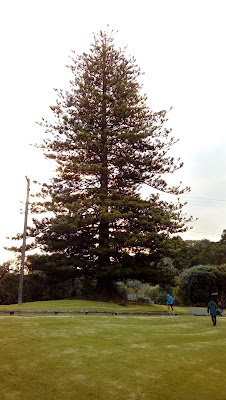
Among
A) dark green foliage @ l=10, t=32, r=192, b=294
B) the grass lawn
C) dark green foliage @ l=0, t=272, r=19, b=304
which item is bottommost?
the grass lawn

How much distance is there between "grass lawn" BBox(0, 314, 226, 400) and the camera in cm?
651

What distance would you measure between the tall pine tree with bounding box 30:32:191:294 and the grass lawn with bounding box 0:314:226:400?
A: 12130 mm

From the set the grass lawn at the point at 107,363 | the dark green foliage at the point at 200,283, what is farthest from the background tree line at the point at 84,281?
the grass lawn at the point at 107,363

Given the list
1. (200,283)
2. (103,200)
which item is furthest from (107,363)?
(200,283)

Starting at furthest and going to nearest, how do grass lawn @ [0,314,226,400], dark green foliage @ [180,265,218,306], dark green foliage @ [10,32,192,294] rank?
dark green foliage @ [180,265,218,306]
dark green foliage @ [10,32,192,294]
grass lawn @ [0,314,226,400]

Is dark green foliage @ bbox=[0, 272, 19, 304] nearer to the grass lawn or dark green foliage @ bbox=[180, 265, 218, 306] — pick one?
the grass lawn

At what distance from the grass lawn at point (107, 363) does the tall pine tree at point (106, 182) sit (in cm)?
1213

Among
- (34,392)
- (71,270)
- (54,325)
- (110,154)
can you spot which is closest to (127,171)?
(110,154)

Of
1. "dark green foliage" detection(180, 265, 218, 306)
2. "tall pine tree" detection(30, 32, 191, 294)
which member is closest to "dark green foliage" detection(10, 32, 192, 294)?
"tall pine tree" detection(30, 32, 191, 294)

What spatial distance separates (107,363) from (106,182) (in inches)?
785

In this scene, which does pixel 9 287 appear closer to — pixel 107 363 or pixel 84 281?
pixel 84 281

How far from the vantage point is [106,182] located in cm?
2723

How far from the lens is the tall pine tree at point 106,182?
80.1 ft

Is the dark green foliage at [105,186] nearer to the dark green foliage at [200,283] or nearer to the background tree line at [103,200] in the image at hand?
the background tree line at [103,200]
